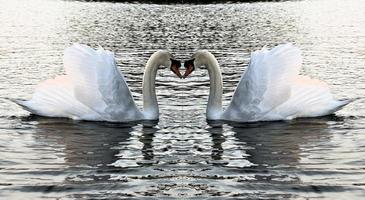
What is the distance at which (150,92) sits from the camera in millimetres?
21594

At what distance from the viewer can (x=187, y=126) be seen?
20.8 metres

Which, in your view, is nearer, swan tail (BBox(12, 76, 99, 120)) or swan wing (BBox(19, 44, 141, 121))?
swan wing (BBox(19, 44, 141, 121))

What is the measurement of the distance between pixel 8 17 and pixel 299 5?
40059 mm

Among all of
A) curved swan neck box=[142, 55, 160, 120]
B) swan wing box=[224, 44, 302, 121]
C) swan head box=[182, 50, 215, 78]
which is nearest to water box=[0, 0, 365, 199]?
curved swan neck box=[142, 55, 160, 120]

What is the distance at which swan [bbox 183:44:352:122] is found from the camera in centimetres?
2002

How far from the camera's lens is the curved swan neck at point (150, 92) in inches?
846

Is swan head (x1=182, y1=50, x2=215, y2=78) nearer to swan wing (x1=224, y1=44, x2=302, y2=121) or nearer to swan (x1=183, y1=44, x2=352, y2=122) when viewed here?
swan (x1=183, y1=44, x2=352, y2=122)

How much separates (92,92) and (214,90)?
3.14 meters

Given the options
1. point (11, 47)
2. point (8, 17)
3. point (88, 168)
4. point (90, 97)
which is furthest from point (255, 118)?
point (8, 17)

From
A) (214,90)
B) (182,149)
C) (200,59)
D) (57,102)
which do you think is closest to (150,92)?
(200,59)

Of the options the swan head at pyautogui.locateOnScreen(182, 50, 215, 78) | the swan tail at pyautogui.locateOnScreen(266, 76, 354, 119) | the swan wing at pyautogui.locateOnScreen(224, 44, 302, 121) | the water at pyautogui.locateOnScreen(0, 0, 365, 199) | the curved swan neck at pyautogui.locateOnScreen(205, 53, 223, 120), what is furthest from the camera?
the curved swan neck at pyautogui.locateOnScreen(205, 53, 223, 120)

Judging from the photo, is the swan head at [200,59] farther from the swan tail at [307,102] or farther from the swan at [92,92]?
the swan tail at [307,102]

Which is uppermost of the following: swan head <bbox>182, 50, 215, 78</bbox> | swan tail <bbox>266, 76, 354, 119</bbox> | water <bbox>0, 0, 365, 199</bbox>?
swan head <bbox>182, 50, 215, 78</bbox>

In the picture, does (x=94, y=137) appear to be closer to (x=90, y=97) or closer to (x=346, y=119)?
(x=90, y=97)
